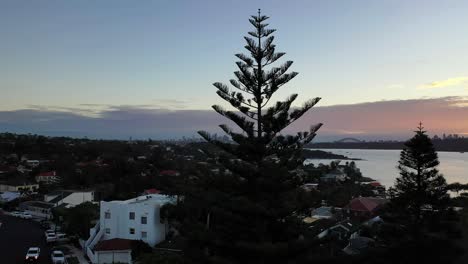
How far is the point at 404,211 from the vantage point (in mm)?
13195

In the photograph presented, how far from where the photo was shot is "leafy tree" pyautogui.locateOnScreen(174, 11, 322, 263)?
8930mm

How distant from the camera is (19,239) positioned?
23.5 metres

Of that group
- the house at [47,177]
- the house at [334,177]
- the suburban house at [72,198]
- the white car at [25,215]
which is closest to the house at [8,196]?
the house at [47,177]

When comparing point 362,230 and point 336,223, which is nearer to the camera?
point 362,230

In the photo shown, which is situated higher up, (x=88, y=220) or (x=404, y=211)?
(x=404, y=211)

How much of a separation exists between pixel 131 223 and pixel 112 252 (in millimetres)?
2814

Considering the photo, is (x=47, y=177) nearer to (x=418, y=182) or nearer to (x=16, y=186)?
(x=16, y=186)

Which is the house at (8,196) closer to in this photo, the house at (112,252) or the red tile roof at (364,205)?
the house at (112,252)

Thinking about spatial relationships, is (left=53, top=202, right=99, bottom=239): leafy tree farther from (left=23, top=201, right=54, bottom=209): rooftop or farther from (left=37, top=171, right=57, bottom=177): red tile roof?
(left=37, top=171, right=57, bottom=177): red tile roof

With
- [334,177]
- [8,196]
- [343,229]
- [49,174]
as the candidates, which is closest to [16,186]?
[8,196]

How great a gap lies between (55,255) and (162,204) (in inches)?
213

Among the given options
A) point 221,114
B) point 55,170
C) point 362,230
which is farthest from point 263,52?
point 55,170

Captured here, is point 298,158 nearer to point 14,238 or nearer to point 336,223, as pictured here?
point 336,223

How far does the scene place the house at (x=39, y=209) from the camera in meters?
32.1
